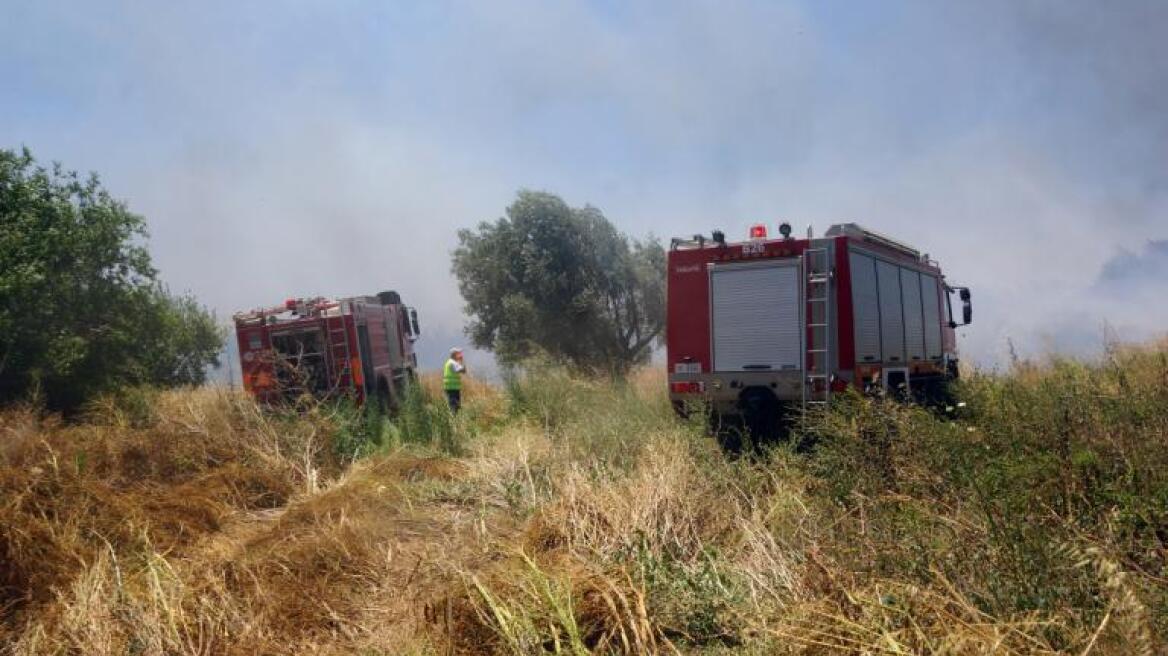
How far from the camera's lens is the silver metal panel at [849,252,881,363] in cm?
942

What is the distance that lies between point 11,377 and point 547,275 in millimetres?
16242

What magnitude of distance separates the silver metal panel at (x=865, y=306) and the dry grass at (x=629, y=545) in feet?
4.27

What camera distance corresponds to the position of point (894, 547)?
4.09 m

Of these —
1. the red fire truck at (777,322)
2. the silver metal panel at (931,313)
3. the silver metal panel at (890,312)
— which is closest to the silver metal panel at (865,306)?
the red fire truck at (777,322)

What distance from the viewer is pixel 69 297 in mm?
13711

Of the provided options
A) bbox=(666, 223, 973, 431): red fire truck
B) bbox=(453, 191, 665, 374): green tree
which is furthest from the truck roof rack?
bbox=(453, 191, 665, 374): green tree

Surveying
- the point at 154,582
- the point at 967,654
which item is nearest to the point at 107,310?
the point at 154,582

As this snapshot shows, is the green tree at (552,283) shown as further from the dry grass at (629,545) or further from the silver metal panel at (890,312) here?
the dry grass at (629,545)

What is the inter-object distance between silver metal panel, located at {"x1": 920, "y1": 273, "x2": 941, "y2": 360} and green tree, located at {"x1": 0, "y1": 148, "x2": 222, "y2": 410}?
12.9 m

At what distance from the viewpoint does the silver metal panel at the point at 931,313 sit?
12.3 meters

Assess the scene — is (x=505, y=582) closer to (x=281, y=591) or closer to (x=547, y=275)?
(x=281, y=591)

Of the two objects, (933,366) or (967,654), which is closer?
(967,654)

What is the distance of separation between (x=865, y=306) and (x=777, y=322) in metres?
1.11

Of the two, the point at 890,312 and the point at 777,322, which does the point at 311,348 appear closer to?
the point at 777,322
